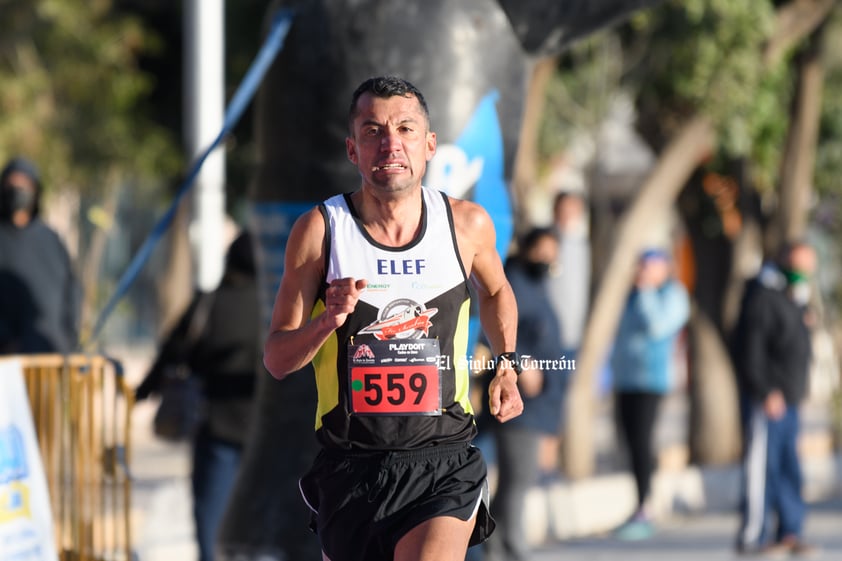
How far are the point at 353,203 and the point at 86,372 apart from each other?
255 cm

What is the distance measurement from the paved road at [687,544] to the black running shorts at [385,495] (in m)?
5.92

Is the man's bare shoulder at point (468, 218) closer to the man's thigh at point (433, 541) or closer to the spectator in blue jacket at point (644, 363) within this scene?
the man's thigh at point (433, 541)

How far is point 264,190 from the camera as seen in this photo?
7414mm

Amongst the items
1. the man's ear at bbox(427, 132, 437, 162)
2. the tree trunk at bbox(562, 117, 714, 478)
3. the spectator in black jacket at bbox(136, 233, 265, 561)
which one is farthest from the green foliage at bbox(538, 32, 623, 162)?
the man's ear at bbox(427, 132, 437, 162)

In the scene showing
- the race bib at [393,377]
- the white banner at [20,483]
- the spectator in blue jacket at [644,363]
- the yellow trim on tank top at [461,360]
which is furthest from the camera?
the spectator in blue jacket at [644,363]

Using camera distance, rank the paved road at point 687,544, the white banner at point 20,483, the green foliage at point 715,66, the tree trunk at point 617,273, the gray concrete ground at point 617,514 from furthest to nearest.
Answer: the tree trunk at point 617,273 → the green foliage at point 715,66 → the paved road at point 687,544 → the gray concrete ground at point 617,514 → the white banner at point 20,483

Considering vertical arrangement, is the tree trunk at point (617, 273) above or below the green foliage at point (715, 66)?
below

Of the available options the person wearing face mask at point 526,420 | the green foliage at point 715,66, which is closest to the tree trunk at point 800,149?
the green foliage at point 715,66

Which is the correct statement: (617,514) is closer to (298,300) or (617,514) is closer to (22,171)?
(22,171)

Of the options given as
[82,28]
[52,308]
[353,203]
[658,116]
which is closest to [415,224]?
[353,203]

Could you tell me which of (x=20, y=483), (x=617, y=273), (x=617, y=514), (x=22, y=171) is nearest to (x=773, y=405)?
(x=617, y=514)

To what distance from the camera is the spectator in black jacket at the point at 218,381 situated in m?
7.99

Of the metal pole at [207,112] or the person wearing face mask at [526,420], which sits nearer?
the person wearing face mask at [526,420]

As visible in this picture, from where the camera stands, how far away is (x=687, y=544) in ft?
36.6
